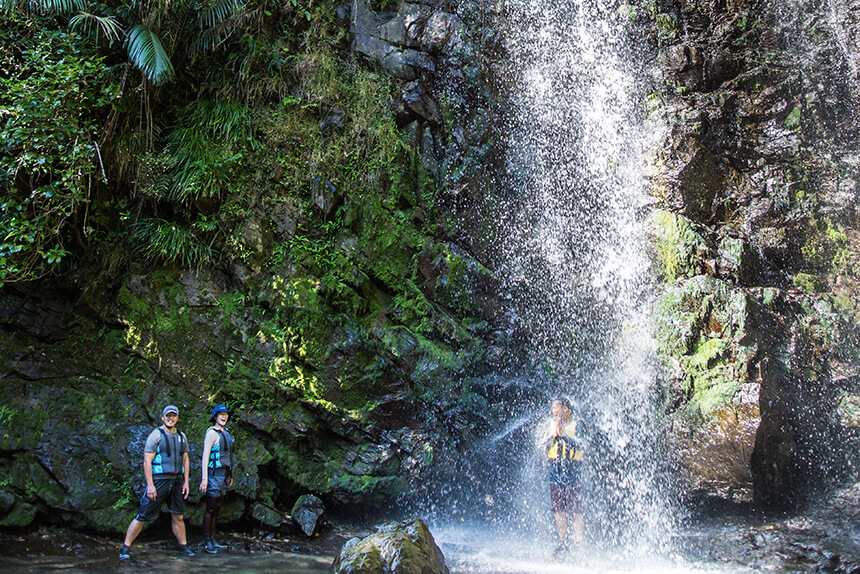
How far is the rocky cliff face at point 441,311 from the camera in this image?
6.98 metres

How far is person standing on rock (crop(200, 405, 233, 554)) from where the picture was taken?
595cm

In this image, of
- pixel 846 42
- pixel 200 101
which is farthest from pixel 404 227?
pixel 846 42

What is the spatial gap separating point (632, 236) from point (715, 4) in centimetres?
493

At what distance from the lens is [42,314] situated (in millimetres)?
7410

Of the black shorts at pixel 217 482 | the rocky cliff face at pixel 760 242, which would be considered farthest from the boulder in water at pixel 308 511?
the rocky cliff face at pixel 760 242

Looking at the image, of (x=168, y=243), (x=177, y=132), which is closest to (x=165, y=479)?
(x=168, y=243)

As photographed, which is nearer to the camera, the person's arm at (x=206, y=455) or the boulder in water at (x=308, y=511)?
the person's arm at (x=206, y=455)

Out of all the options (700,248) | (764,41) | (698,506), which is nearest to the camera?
(698,506)

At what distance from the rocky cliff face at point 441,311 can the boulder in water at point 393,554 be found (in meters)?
2.22

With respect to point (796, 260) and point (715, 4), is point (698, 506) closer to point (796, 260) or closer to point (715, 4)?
point (796, 260)

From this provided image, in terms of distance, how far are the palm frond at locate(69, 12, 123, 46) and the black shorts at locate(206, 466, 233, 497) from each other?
5888 mm

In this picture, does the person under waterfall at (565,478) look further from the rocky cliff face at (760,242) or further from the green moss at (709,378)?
the green moss at (709,378)

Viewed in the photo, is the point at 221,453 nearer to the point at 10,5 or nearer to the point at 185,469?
the point at 185,469

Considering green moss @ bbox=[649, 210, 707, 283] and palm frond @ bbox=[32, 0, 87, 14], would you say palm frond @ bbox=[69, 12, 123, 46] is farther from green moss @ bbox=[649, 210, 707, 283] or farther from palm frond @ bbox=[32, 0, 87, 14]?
green moss @ bbox=[649, 210, 707, 283]
